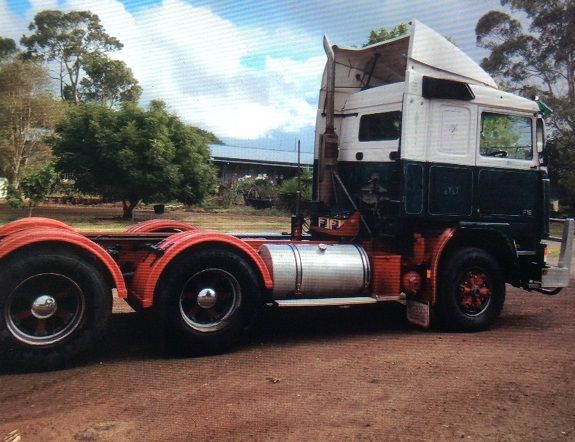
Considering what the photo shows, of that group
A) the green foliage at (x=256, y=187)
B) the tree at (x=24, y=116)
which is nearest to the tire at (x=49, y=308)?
the tree at (x=24, y=116)

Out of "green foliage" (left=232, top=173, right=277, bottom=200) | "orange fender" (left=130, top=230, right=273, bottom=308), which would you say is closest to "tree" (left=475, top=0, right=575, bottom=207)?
"green foliage" (left=232, top=173, right=277, bottom=200)

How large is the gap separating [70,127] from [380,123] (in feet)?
53.1

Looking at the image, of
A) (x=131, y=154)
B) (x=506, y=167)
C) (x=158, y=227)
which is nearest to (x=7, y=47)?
(x=131, y=154)

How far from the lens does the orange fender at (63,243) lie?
469cm

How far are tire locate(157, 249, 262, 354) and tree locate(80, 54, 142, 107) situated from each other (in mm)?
21334

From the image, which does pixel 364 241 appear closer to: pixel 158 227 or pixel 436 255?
pixel 436 255

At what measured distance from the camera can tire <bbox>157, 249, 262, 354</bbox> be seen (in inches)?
206

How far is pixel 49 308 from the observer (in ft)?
15.9

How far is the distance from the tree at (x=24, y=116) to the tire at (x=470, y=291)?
24558mm

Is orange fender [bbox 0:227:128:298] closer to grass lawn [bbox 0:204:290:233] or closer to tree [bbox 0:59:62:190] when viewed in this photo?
grass lawn [bbox 0:204:290:233]

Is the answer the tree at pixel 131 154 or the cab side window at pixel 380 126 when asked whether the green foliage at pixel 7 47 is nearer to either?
the tree at pixel 131 154

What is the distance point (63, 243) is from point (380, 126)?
12.9 ft

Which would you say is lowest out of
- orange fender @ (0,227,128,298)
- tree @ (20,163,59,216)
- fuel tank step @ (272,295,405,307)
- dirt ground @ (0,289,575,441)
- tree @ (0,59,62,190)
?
dirt ground @ (0,289,575,441)

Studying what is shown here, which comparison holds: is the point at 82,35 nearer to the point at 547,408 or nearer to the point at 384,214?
the point at 384,214
